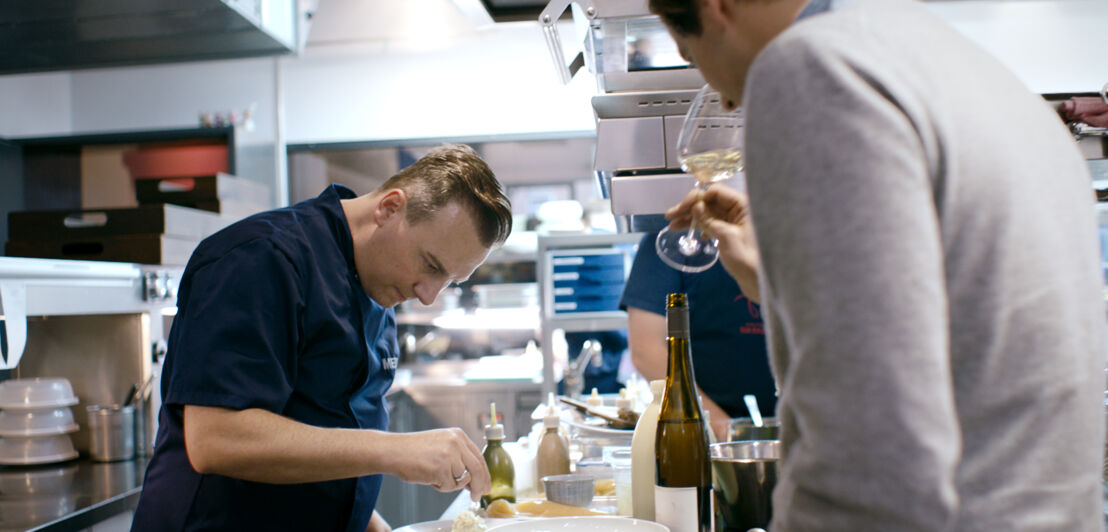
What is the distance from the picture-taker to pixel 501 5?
1685 millimetres

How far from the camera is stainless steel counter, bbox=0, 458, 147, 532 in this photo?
6.60 feet

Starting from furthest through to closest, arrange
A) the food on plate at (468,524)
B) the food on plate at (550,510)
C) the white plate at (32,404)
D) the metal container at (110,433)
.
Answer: the metal container at (110,433), the white plate at (32,404), the food on plate at (550,510), the food on plate at (468,524)

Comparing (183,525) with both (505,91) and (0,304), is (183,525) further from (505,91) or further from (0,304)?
(505,91)

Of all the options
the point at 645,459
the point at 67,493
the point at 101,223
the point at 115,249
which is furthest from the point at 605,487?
the point at 101,223

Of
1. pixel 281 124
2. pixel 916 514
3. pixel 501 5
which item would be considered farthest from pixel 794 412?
pixel 281 124

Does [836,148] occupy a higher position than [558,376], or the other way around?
[836,148]

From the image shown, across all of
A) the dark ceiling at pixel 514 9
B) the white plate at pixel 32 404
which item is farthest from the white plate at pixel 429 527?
the white plate at pixel 32 404

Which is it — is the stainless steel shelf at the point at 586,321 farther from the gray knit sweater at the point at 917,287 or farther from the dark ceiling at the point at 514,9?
the gray knit sweater at the point at 917,287

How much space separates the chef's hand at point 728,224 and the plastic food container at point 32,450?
2397 mm

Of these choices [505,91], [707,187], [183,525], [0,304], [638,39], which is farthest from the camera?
[505,91]

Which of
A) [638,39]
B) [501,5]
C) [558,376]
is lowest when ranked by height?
[558,376]

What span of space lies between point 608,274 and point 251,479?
2.98 m

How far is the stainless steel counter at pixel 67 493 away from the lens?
79.2 inches

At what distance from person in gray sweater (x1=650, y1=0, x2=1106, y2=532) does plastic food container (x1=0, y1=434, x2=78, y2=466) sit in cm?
273
